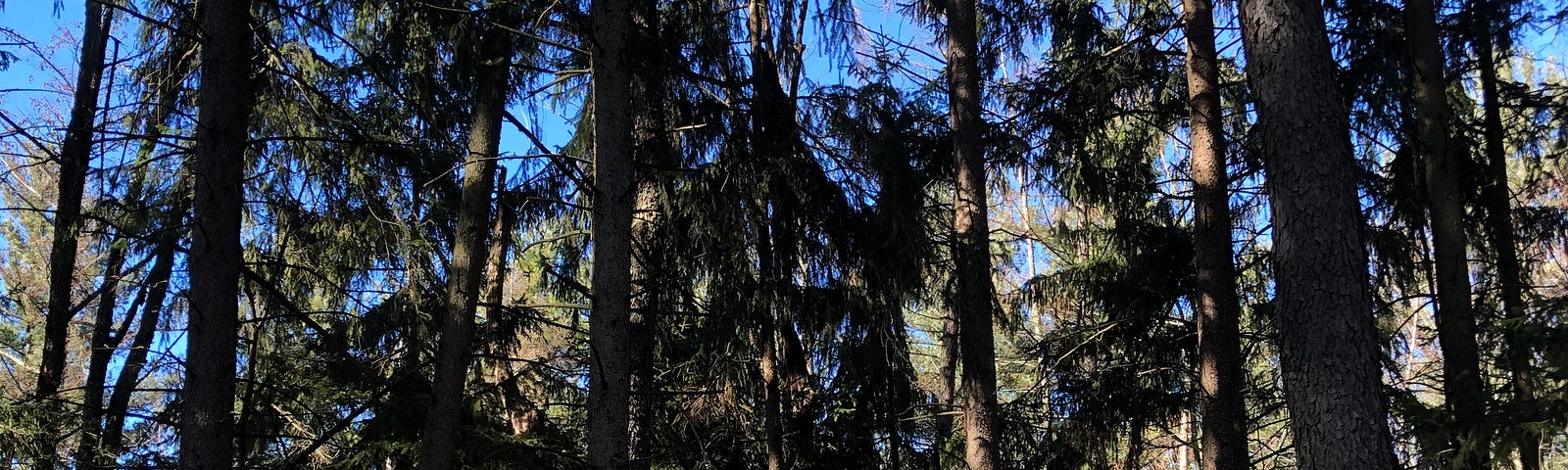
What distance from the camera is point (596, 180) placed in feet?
22.2

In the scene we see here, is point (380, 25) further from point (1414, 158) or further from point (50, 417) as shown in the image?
point (1414, 158)

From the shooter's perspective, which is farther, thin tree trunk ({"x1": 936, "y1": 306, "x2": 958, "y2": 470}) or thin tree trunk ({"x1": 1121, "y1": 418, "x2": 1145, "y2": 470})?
thin tree trunk ({"x1": 1121, "y1": 418, "x2": 1145, "y2": 470})

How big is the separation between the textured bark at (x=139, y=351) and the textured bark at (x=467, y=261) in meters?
2.21

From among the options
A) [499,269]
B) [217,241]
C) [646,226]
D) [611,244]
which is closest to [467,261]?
[499,269]

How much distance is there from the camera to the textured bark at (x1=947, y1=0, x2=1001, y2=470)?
330 inches

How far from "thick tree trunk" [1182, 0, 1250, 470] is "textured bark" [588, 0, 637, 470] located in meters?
5.04

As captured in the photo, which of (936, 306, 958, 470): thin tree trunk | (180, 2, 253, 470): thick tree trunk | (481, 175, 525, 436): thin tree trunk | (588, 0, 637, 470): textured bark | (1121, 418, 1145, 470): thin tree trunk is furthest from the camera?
(1121, 418, 1145, 470): thin tree trunk

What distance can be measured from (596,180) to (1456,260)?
6708 mm

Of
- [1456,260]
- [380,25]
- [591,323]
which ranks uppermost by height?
[380,25]

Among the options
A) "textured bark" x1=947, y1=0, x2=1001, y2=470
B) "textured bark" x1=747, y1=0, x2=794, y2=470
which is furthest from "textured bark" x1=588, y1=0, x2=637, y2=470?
"textured bark" x1=947, y1=0, x2=1001, y2=470

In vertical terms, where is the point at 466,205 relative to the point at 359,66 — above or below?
below

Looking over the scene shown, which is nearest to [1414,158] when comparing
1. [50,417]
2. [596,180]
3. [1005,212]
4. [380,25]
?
[596,180]

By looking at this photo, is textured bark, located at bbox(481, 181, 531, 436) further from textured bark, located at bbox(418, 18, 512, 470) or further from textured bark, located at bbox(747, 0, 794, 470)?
textured bark, located at bbox(747, 0, 794, 470)

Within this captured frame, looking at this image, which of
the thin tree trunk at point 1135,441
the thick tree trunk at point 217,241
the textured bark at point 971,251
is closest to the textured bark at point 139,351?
the thick tree trunk at point 217,241
